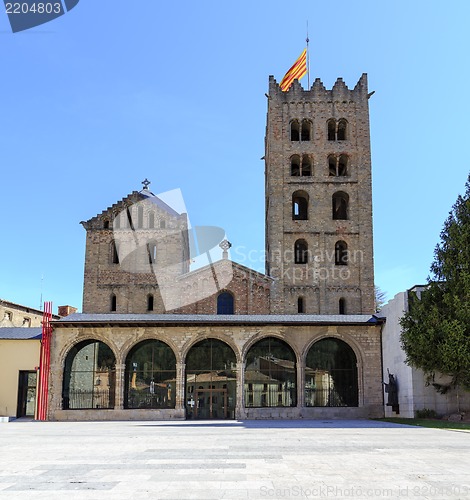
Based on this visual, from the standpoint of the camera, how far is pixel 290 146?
154 ft

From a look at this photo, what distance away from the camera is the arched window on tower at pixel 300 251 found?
150 ft

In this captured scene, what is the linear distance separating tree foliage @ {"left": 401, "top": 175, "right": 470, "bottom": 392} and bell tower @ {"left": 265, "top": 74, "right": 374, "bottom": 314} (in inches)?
565

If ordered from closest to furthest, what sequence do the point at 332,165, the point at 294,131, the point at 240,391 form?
the point at 240,391 → the point at 332,165 → the point at 294,131

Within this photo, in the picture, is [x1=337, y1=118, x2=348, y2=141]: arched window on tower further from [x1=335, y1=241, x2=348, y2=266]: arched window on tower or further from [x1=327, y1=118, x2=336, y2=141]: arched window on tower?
[x1=335, y1=241, x2=348, y2=266]: arched window on tower

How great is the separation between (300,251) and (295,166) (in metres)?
7.04

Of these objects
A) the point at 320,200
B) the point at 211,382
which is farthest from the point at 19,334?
the point at 320,200

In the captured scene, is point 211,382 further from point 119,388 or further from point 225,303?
point 225,303

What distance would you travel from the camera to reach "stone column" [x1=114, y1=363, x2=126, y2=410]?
32.8 meters

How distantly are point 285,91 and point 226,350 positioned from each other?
23412 mm

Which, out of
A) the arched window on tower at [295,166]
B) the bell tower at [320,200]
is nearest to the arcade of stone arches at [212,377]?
the bell tower at [320,200]

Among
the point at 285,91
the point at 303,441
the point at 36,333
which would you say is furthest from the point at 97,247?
the point at 303,441

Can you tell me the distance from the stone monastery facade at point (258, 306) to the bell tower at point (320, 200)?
83 mm

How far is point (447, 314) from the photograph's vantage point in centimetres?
2828

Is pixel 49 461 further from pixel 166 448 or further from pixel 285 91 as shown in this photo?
pixel 285 91
